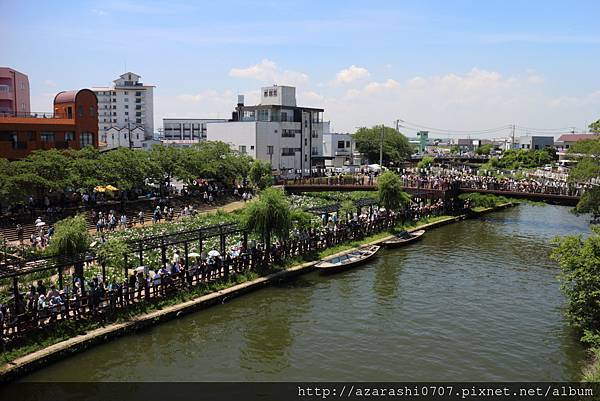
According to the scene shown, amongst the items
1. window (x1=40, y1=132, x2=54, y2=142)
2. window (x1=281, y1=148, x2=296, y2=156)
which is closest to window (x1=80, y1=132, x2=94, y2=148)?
window (x1=40, y1=132, x2=54, y2=142)

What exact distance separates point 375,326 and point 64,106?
152ft

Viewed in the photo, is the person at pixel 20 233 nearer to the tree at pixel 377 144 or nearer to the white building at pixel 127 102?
the tree at pixel 377 144

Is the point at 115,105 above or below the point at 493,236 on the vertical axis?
above

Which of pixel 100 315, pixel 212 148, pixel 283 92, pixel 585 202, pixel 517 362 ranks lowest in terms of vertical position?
pixel 517 362

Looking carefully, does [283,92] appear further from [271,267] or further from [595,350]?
[595,350]

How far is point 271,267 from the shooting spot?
3428cm

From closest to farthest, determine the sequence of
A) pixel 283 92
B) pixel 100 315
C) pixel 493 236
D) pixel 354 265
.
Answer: pixel 100 315, pixel 354 265, pixel 493 236, pixel 283 92

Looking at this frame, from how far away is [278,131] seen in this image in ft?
255

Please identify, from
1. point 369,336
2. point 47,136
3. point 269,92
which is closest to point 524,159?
point 269,92

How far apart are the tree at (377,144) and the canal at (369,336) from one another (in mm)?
72877

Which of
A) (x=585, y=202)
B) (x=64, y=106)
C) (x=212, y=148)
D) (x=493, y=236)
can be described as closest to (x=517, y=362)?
(x=585, y=202)

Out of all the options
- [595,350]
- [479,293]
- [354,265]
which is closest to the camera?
[595,350]

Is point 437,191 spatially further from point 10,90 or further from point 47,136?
point 10,90

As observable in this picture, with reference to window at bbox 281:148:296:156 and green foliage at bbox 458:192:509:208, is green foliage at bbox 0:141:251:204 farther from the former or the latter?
green foliage at bbox 458:192:509:208
